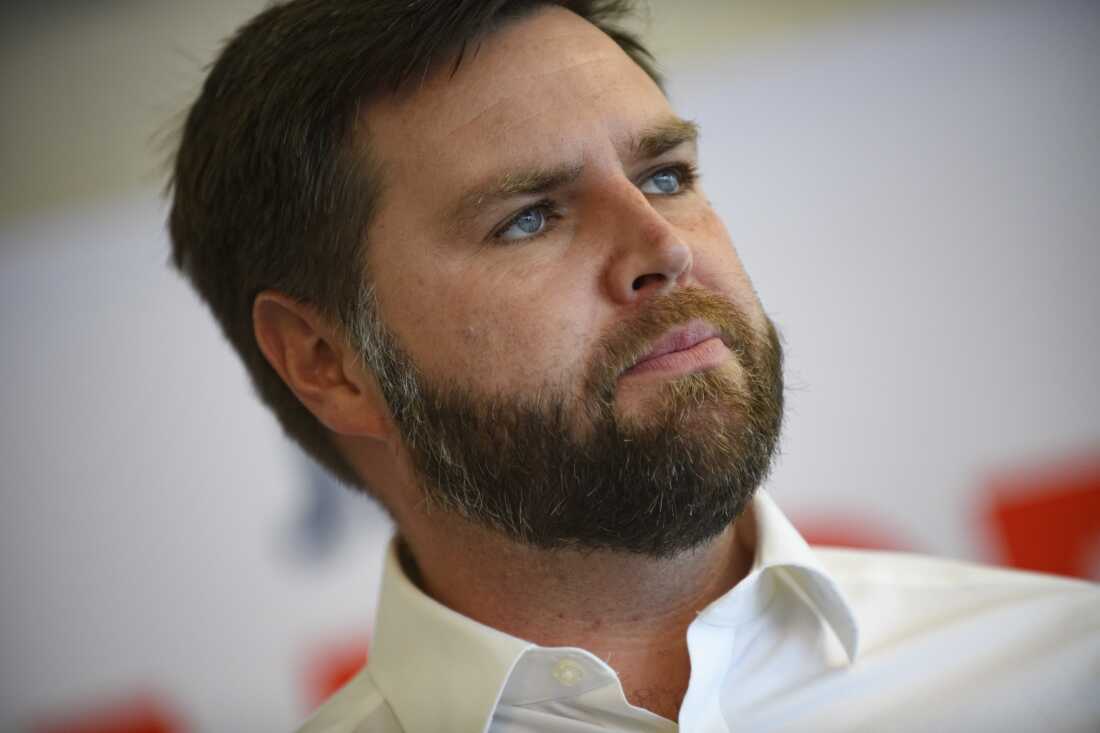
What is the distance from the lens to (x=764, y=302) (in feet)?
7.66

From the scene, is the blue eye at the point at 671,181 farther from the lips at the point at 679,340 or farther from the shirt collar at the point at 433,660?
the shirt collar at the point at 433,660

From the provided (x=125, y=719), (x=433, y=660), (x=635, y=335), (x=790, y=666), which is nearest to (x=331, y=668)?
(x=125, y=719)

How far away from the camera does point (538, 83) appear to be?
1178 millimetres

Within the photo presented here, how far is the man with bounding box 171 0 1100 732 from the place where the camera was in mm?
1078

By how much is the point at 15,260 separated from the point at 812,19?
82.9 inches

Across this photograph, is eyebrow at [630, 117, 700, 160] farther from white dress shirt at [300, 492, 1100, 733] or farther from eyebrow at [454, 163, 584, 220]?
white dress shirt at [300, 492, 1100, 733]

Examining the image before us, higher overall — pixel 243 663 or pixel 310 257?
pixel 310 257

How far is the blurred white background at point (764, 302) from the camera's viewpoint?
2182mm

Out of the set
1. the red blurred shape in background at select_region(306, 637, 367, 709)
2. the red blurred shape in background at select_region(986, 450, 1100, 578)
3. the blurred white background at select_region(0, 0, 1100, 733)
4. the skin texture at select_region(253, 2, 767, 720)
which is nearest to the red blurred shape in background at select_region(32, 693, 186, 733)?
the blurred white background at select_region(0, 0, 1100, 733)

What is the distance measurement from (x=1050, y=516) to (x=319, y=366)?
71.6 inches

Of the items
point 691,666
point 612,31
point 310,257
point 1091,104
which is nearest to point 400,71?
point 310,257

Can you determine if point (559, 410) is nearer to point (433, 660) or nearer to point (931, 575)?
point (433, 660)

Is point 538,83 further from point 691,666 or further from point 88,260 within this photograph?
Answer: point 88,260

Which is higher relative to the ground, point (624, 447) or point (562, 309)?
point (562, 309)
